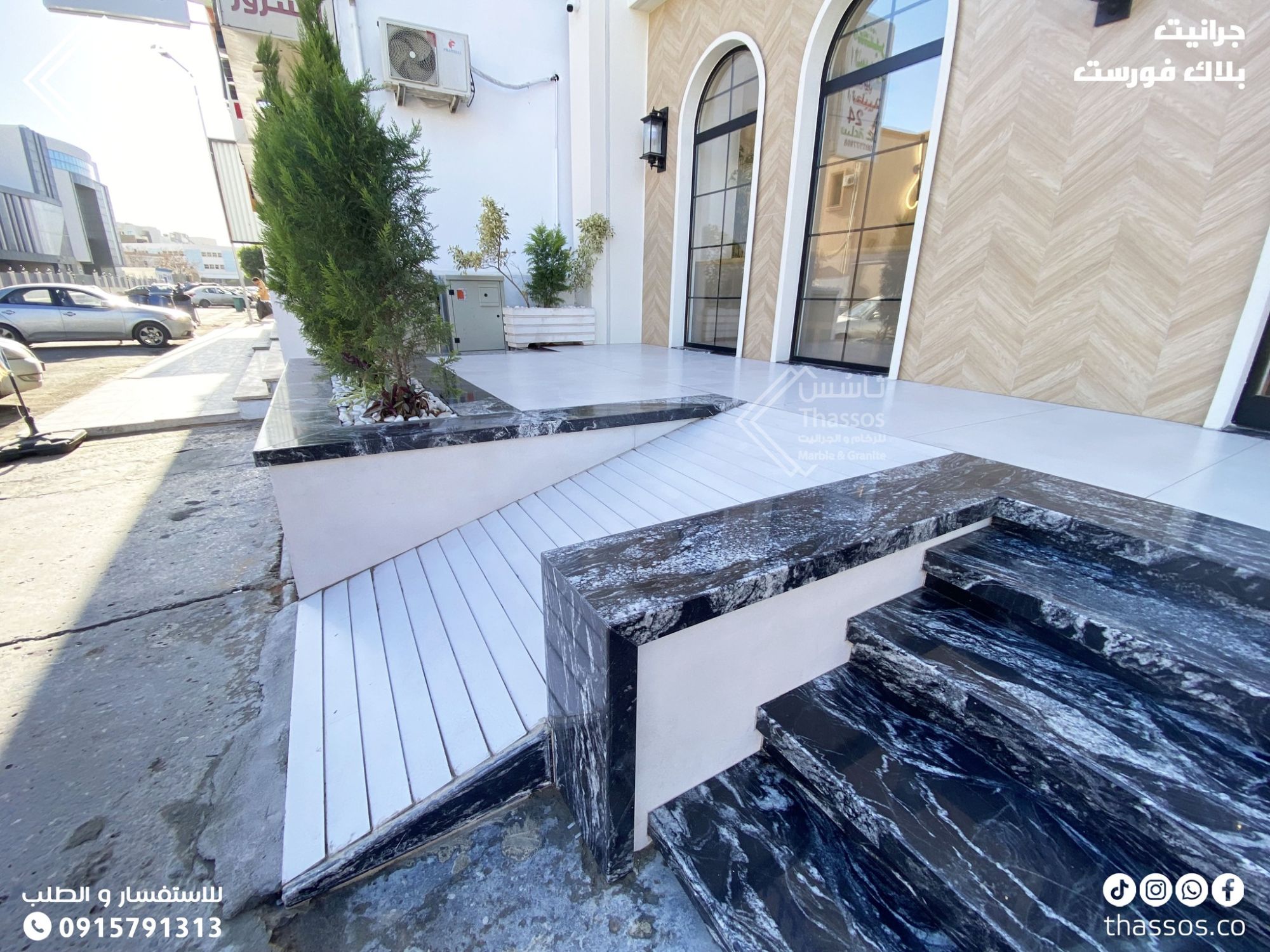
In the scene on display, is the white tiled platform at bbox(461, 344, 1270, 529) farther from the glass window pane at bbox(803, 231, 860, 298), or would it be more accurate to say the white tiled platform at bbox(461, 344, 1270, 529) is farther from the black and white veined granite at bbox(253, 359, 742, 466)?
the glass window pane at bbox(803, 231, 860, 298)

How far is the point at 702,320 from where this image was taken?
19.9 feet

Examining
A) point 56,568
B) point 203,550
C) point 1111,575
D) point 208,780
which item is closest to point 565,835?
point 208,780

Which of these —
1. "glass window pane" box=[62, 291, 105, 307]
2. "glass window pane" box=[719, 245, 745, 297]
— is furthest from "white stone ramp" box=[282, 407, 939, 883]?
"glass window pane" box=[62, 291, 105, 307]

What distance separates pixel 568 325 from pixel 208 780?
5.71 m

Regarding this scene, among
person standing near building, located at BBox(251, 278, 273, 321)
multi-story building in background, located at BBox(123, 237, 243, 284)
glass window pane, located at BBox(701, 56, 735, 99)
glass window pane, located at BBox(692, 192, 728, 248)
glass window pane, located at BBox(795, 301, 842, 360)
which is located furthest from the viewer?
multi-story building in background, located at BBox(123, 237, 243, 284)

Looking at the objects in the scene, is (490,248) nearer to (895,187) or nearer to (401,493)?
(895,187)

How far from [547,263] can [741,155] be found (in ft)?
8.32

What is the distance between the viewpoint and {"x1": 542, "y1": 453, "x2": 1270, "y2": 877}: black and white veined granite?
967mm

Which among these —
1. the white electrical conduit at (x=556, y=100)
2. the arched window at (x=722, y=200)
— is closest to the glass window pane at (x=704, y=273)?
the arched window at (x=722, y=200)

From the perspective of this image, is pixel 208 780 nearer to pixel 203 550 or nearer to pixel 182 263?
pixel 203 550

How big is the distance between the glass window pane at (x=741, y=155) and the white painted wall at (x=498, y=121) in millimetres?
2471

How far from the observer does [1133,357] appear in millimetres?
2691

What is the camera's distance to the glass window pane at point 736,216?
5.20 meters

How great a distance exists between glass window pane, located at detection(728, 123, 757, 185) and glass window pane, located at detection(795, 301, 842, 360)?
1.55 m
